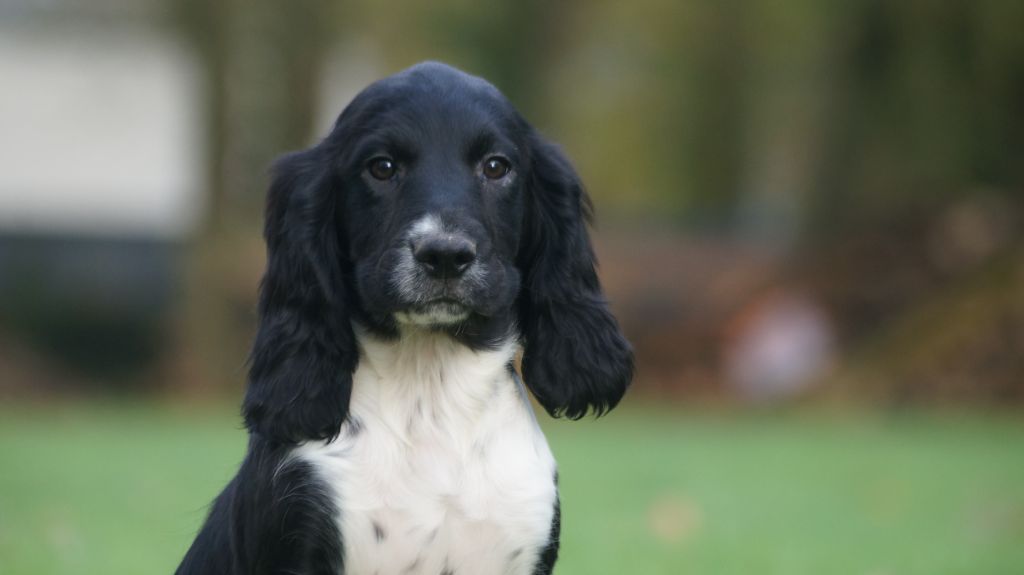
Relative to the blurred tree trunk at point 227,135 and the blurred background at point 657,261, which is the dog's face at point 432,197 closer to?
the blurred background at point 657,261

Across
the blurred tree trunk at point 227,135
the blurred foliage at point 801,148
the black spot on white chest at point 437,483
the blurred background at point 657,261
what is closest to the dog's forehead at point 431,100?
the black spot on white chest at point 437,483

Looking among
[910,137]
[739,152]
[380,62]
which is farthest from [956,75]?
[739,152]

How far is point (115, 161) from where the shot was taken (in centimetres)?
2677

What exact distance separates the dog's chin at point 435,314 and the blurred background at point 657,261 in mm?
2411

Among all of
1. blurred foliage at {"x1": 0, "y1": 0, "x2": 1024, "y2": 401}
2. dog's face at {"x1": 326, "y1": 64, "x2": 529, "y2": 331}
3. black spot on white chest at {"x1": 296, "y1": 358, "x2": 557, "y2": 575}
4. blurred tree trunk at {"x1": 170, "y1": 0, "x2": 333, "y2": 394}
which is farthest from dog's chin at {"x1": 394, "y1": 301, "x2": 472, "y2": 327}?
blurred tree trunk at {"x1": 170, "y1": 0, "x2": 333, "y2": 394}

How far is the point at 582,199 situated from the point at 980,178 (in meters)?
14.5

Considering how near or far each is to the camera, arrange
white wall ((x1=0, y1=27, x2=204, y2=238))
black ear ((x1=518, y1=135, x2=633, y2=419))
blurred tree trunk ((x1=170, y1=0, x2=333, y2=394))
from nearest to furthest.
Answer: black ear ((x1=518, y1=135, x2=633, y2=419)) → blurred tree trunk ((x1=170, y1=0, x2=333, y2=394)) → white wall ((x1=0, y1=27, x2=204, y2=238))

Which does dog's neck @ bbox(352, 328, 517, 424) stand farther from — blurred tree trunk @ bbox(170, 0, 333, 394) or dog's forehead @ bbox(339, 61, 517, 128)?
blurred tree trunk @ bbox(170, 0, 333, 394)

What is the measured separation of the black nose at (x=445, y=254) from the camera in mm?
4109

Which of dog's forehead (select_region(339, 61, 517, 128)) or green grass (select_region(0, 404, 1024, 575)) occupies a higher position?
dog's forehead (select_region(339, 61, 517, 128))

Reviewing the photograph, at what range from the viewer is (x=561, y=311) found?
15.2ft

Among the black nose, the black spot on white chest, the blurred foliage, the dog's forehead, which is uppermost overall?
the dog's forehead

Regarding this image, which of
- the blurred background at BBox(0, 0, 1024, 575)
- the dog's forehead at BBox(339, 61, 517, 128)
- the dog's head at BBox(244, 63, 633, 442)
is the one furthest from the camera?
the blurred background at BBox(0, 0, 1024, 575)

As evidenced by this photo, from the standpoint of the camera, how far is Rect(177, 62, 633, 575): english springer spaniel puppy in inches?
162
